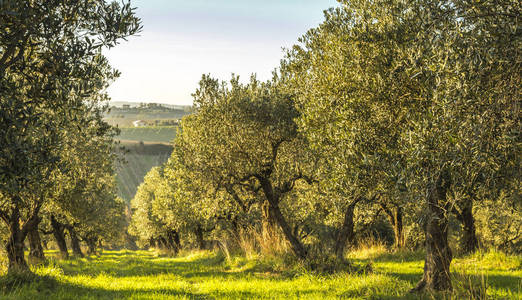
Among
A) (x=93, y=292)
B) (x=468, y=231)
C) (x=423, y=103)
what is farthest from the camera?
(x=468, y=231)

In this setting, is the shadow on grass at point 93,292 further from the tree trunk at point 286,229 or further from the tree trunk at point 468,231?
the tree trunk at point 468,231

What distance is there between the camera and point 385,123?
36.1 ft

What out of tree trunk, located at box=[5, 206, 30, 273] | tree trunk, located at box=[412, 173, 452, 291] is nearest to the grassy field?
tree trunk, located at box=[412, 173, 452, 291]

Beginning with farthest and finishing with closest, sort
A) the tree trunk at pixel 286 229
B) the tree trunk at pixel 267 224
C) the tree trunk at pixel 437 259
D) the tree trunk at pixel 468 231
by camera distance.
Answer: the tree trunk at pixel 468 231 → the tree trunk at pixel 267 224 → the tree trunk at pixel 286 229 → the tree trunk at pixel 437 259

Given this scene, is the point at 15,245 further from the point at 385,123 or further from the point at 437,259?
the point at 437,259

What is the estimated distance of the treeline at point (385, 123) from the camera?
7.18m

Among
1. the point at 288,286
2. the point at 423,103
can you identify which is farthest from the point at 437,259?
the point at 288,286

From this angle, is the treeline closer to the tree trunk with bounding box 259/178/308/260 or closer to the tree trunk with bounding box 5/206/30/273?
the tree trunk with bounding box 259/178/308/260

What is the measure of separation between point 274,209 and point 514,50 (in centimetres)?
1377

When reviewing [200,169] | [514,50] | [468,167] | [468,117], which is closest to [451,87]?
[468,117]

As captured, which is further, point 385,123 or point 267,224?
point 267,224

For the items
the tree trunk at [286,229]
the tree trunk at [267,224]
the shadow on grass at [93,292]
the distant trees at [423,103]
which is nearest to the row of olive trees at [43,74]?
the shadow on grass at [93,292]

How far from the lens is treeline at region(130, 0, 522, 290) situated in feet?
23.5

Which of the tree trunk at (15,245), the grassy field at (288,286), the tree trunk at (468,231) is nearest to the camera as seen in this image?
the grassy field at (288,286)
